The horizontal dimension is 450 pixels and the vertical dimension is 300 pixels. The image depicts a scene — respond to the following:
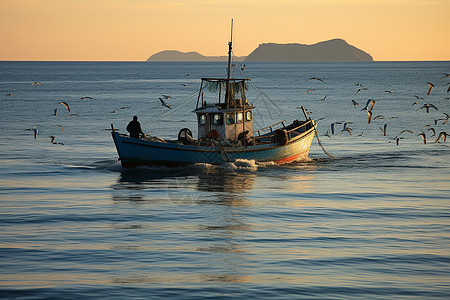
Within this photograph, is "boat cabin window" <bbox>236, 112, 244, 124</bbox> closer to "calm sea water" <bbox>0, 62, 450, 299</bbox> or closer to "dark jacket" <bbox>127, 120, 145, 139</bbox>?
"calm sea water" <bbox>0, 62, 450, 299</bbox>

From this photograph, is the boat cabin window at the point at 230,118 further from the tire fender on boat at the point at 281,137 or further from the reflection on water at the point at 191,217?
the tire fender on boat at the point at 281,137

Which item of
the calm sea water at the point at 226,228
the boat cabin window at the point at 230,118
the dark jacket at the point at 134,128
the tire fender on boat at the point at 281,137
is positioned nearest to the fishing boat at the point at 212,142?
the boat cabin window at the point at 230,118

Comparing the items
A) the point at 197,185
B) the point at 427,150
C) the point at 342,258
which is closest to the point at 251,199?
the point at 197,185

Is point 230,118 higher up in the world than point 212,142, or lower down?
higher up

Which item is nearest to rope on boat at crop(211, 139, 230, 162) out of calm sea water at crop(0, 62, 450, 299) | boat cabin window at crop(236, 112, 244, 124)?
calm sea water at crop(0, 62, 450, 299)

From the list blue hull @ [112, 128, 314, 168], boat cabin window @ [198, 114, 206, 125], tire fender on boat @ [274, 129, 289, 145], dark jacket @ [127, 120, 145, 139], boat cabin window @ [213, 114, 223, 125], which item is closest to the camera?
blue hull @ [112, 128, 314, 168]

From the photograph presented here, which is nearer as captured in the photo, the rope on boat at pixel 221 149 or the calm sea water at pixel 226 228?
the calm sea water at pixel 226 228

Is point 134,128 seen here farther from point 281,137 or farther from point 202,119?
point 281,137

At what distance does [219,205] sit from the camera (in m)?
20.3

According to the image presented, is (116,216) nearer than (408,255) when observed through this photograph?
No

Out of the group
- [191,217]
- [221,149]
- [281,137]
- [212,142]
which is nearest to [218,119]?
[212,142]

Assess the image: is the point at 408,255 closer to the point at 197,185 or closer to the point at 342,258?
the point at 342,258

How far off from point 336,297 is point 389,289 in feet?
3.76

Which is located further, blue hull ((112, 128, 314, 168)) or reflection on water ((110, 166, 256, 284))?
blue hull ((112, 128, 314, 168))
